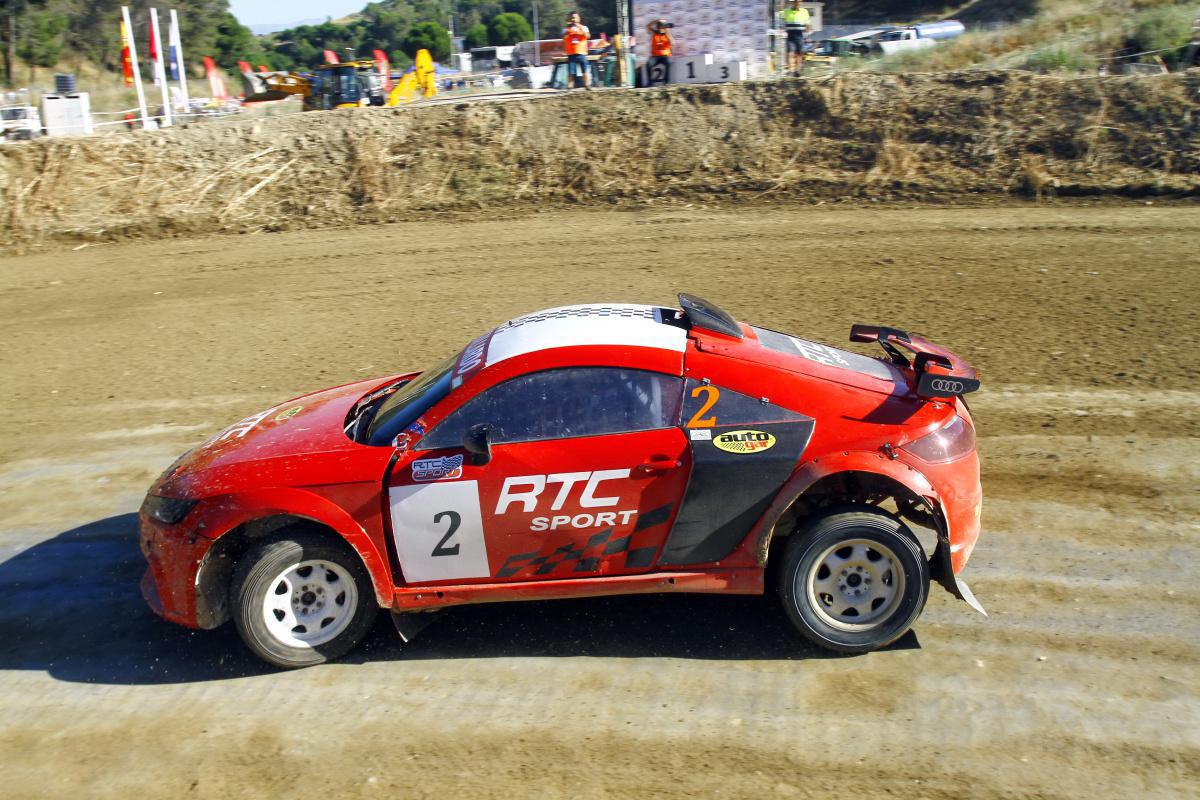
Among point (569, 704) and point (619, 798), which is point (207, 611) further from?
point (619, 798)

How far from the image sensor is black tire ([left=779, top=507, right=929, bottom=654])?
5.18 metres

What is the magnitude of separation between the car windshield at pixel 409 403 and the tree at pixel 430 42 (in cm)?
6617

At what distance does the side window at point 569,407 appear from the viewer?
17.2ft

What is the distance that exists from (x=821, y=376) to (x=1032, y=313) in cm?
672

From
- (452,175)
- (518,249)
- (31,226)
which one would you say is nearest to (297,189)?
(452,175)

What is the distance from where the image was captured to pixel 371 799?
14.7 feet

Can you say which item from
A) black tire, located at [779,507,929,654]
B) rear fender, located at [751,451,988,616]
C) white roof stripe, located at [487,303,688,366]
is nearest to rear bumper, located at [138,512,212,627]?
white roof stripe, located at [487,303,688,366]

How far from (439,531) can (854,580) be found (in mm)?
2110

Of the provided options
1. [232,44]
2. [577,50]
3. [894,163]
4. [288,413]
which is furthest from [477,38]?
[288,413]

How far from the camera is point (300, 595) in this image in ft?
17.9

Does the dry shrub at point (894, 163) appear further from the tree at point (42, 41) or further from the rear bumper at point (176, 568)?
the tree at point (42, 41)

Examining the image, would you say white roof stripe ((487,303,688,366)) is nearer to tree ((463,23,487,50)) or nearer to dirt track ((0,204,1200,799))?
dirt track ((0,204,1200,799))

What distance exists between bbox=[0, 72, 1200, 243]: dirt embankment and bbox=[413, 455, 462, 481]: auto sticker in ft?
44.5

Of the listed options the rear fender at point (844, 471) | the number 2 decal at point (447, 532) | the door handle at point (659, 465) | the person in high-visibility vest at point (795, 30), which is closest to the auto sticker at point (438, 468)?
the number 2 decal at point (447, 532)
